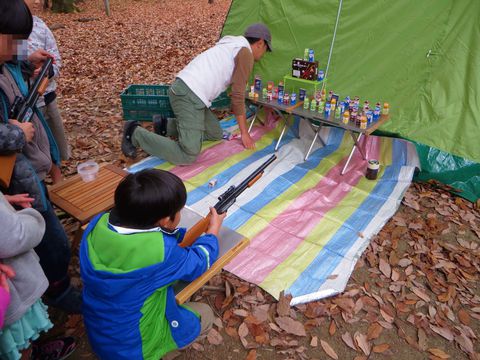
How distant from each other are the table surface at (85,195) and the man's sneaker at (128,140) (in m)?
1.54

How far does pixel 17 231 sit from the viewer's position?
1.52 metres

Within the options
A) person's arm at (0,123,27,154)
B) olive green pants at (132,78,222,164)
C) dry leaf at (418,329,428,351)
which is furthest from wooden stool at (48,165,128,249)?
dry leaf at (418,329,428,351)

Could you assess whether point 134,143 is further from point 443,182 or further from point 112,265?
point 443,182

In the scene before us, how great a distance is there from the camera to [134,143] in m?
4.51

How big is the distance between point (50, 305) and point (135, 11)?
13.5 meters

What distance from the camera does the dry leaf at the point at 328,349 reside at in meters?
2.54

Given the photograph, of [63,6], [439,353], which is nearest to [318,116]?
[439,353]

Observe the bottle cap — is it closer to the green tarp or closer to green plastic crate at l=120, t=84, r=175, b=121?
the green tarp

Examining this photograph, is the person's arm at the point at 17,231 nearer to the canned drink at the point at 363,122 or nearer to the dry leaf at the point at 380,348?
the dry leaf at the point at 380,348

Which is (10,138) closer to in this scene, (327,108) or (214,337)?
(214,337)

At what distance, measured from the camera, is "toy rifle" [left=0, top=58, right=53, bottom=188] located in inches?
76.7

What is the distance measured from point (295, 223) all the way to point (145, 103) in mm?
2733

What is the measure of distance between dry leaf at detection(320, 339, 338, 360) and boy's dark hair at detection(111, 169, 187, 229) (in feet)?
5.40

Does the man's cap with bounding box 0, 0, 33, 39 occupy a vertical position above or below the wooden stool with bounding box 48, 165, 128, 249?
Result: above
